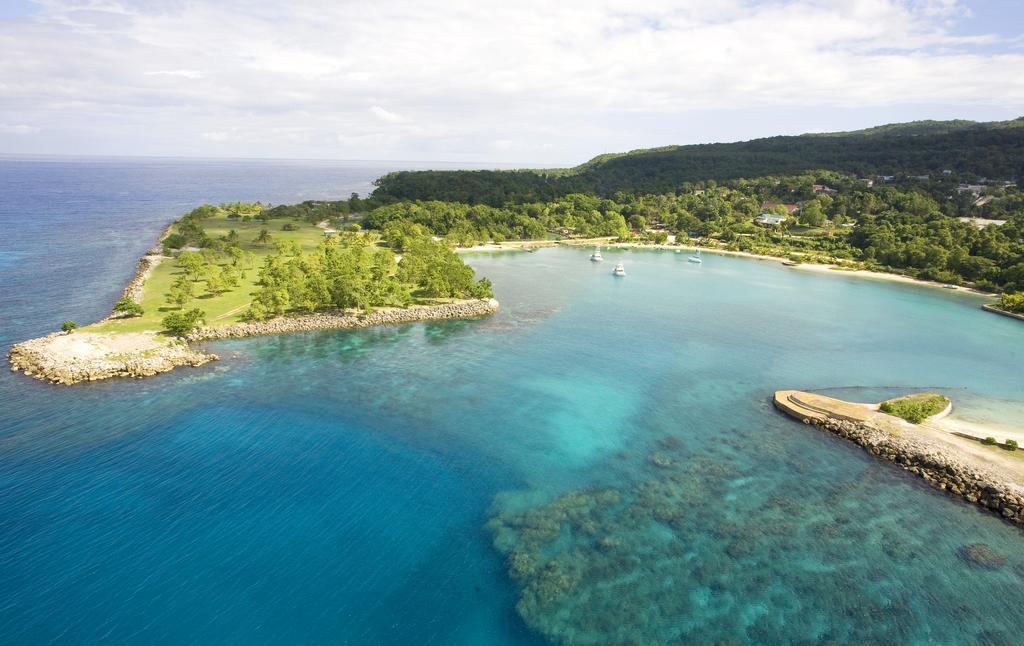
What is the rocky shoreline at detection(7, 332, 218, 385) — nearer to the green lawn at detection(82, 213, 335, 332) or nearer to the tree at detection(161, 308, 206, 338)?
the tree at detection(161, 308, 206, 338)

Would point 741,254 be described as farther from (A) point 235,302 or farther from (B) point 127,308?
(B) point 127,308

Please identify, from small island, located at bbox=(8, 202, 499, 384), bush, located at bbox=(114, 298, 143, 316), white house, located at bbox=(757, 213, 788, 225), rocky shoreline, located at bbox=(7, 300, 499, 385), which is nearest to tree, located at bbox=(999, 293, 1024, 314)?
white house, located at bbox=(757, 213, 788, 225)

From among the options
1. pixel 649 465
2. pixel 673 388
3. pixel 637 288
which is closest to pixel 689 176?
pixel 637 288

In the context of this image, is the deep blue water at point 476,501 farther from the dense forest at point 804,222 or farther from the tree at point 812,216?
the tree at point 812,216

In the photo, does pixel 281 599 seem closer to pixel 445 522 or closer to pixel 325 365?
pixel 445 522

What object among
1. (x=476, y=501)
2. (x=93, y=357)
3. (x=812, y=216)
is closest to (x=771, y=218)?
(x=812, y=216)
